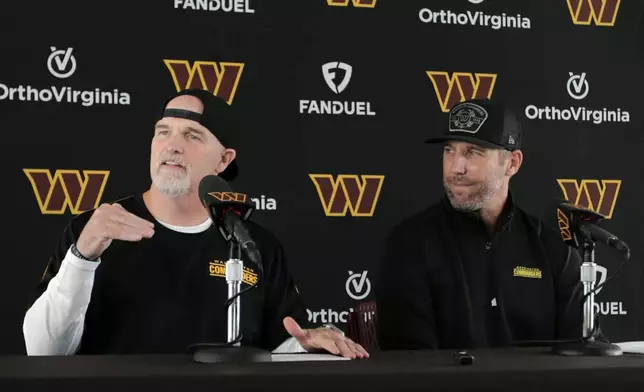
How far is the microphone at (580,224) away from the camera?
1.94 m

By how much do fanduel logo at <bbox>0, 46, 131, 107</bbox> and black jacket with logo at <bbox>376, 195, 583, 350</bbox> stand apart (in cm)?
131

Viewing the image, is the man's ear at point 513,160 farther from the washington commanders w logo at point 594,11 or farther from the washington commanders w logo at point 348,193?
the washington commanders w logo at point 594,11

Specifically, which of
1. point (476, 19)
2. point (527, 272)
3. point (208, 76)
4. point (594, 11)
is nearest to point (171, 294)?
point (527, 272)

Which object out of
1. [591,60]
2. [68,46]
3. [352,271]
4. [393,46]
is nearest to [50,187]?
[68,46]

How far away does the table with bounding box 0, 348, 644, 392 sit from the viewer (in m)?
1.32

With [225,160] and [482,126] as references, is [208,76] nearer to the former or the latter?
[225,160]

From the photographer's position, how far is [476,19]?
381cm

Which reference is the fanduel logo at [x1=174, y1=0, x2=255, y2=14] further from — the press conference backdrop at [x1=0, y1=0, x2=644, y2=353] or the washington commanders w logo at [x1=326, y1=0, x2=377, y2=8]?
the washington commanders w logo at [x1=326, y1=0, x2=377, y2=8]

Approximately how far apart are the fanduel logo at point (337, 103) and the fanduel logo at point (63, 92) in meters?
0.76

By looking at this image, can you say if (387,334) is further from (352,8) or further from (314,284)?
(352,8)

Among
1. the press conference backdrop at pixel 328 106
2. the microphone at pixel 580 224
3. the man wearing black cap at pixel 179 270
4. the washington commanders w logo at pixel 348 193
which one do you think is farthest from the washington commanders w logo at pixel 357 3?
the microphone at pixel 580 224

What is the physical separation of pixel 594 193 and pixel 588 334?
2072 mm

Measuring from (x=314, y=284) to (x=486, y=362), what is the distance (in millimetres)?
1953

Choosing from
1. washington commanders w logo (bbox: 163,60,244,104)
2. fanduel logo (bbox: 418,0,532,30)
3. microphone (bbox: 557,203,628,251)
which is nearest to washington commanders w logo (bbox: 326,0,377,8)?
fanduel logo (bbox: 418,0,532,30)
